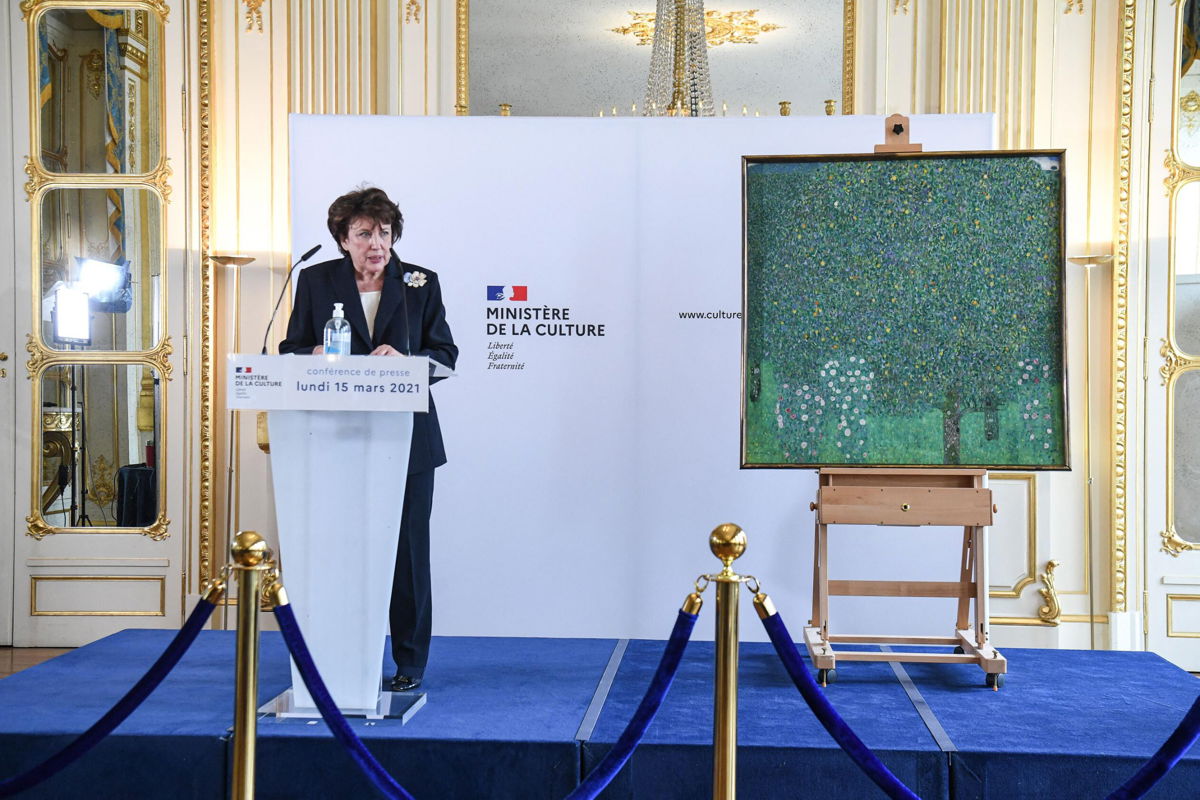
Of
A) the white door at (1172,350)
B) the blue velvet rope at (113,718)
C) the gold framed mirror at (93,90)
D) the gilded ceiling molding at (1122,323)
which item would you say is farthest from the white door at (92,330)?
the white door at (1172,350)

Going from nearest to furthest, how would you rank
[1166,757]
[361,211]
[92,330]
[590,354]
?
[1166,757] < [361,211] < [590,354] < [92,330]

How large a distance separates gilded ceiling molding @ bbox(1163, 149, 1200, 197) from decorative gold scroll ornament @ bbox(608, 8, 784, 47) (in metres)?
1.99

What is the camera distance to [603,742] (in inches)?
111

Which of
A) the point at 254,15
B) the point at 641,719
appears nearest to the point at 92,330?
the point at 254,15

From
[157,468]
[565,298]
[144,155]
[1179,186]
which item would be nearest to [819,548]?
[565,298]

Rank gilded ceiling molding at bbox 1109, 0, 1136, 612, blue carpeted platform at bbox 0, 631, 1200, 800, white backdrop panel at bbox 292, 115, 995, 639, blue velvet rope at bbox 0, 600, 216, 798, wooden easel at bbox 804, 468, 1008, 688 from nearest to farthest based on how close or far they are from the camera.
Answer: blue velvet rope at bbox 0, 600, 216, 798, blue carpeted platform at bbox 0, 631, 1200, 800, wooden easel at bbox 804, 468, 1008, 688, white backdrop panel at bbox 292, 115, 995, 639, gilded ceiling molding at bbox 1109, 0, 1136, 612

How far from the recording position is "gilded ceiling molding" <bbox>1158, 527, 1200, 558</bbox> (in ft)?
17.2

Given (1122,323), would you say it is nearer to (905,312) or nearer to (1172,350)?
(1172,350)

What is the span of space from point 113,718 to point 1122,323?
458 cm

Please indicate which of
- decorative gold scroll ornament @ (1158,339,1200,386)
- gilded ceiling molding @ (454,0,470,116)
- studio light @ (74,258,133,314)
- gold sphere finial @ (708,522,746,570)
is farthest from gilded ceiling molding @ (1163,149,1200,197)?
studio light @ (74,258,133,314)

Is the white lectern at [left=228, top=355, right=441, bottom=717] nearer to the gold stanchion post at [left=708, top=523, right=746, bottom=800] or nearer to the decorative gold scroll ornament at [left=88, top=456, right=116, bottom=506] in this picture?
the gold stanchion post at [left=708, top=523, right=746, bottom=800]

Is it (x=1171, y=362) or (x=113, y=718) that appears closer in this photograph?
(x=113, y=718)

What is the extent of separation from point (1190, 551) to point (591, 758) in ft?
12.2

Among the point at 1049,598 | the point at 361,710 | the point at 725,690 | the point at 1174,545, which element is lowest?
the point at 1049,598
